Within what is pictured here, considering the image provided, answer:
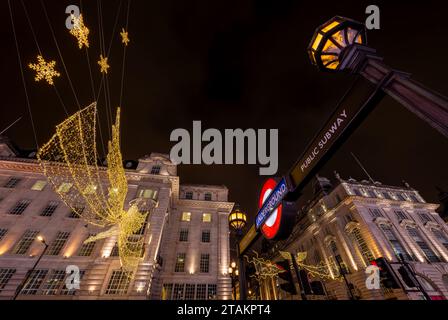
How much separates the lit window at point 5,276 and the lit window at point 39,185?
11.0 m

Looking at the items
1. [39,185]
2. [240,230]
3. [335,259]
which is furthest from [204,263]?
[39,185]

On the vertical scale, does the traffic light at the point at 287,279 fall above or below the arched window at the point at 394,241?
below

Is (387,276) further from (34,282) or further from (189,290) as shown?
(34,282)

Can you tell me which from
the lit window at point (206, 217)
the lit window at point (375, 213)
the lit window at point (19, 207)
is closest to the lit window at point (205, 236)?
the lit window at point (206, 217)

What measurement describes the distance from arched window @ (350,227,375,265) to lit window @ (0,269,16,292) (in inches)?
1659

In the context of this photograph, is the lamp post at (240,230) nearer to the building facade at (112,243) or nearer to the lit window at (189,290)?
the building facade at (112,243)

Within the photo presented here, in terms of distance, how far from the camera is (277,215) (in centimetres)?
389

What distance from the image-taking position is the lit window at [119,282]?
20.0 m

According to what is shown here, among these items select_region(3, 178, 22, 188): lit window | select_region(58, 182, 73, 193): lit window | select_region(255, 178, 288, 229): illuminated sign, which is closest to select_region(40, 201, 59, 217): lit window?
select_region(58, 182, 73, 193): lit window

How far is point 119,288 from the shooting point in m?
20.1

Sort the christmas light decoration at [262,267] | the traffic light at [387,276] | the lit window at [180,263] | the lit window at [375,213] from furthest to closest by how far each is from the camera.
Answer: the lit window at [375,213] → the lit window at [180,263] → the traffic light at [387,276] → the christmas light decoration at [262,267]

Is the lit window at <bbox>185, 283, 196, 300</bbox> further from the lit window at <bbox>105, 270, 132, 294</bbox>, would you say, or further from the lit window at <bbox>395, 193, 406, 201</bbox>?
the lit window at <bbox>395, 193, 406, 201</bbox>

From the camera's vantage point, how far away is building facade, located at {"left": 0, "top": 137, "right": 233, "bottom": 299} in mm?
20500
